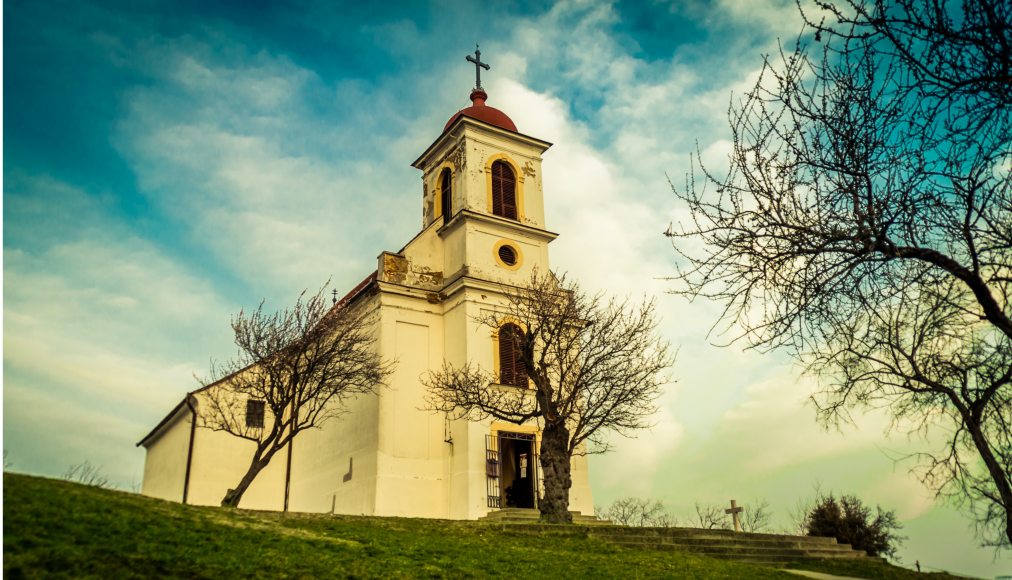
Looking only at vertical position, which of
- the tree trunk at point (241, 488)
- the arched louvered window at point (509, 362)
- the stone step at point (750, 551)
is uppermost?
the arched louvered window at point (509, 362)

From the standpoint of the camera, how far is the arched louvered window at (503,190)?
2934 centimetres

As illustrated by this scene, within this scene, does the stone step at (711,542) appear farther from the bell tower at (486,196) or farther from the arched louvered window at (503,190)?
the arched louvered window at (503,190)

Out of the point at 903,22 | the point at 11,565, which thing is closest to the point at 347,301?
the point at 11,565

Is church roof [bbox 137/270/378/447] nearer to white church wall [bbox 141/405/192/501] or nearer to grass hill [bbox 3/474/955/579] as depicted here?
white church wall [bbox 141/405/192/501]

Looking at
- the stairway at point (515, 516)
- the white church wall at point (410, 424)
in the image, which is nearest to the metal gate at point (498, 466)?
the stairway at point (515, 516)

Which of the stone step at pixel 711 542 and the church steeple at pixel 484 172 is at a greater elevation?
the church steeple at pixel 484 172

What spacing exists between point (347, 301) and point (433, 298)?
13.4 ft

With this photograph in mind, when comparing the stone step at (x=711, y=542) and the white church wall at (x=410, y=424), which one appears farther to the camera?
the white church wall at (x=410, y=424)

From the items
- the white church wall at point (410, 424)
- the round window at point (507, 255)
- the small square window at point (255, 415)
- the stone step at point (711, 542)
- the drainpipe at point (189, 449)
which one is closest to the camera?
the stone step at point (711, 542)

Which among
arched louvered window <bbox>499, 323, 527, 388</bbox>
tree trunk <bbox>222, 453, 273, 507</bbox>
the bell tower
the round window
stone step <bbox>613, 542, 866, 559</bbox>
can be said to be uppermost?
the bell tower

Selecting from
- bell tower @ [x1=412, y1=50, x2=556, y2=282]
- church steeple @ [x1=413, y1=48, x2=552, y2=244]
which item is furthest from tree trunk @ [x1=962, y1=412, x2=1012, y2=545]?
church steeple @ [x1=413, y1=48, x2=552, y2=244]

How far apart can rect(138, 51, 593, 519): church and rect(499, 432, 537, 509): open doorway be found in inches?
2.0

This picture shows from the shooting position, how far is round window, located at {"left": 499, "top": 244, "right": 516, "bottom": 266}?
28.2m

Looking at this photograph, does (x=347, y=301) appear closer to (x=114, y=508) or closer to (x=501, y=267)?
(x=501, y=267)
